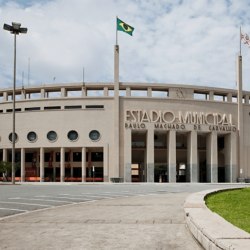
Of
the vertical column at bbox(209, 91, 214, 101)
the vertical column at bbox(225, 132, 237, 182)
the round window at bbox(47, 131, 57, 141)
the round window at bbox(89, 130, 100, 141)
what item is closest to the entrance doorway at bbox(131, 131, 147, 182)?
the round window at bbox(89, 130, 100, 141)

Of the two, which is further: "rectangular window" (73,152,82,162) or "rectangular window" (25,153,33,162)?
"rectangular window" (25,153,33,162)

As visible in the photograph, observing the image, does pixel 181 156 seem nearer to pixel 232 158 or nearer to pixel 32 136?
pixel 232 158

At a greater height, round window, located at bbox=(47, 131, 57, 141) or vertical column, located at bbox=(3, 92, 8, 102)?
vertical column, located at bbox=(3, 92, 8, 102)

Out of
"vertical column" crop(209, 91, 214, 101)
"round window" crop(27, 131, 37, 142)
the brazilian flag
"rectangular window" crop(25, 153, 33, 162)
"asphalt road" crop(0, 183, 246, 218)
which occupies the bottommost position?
"asphalt road" crop(0, 183, 246, 218)

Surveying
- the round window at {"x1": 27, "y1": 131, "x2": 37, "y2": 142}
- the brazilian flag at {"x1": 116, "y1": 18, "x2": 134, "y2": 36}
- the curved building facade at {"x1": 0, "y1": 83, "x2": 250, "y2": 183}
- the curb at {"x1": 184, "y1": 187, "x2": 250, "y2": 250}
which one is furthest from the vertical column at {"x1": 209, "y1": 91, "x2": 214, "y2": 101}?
the curb at {"x1": 184, "y1": 187, "x2": 250, "y2": 250}

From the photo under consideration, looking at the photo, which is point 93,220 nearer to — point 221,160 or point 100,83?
point 100,83

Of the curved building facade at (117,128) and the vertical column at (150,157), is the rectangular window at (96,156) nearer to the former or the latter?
the curved building facade at (117,128)

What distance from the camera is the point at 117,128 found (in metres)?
58.2

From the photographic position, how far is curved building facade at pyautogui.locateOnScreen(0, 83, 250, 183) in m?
58.8

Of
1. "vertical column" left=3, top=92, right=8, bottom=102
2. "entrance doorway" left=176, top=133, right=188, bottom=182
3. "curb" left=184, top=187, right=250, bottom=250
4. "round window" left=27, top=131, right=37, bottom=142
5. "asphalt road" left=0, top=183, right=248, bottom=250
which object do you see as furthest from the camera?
"entrance doorway" left=176, top=133, right=188, bottom=182

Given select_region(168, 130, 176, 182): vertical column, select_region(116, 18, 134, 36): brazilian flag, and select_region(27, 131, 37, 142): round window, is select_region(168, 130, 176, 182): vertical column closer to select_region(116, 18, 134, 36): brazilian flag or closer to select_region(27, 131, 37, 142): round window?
select_region(116, 18, 134, 36): brazilian flag

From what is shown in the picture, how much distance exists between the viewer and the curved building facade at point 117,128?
58.8m

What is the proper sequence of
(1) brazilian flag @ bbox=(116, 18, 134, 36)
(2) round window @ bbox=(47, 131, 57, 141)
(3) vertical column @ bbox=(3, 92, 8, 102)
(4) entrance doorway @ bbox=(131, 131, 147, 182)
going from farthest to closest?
(4) entrance doorway @ bbox=(131, 131, 147, 182), (3) vertical column @ bbox=(3, 92, 8, 102), (2) round window @ bbox=(47, 131, 57, 141), (1) brazilian flag @ bbox=(116, 18, 134, 36)

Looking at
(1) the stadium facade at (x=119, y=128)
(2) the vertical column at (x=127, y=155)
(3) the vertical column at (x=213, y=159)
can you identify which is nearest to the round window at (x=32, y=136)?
(1) the stadium facade at (x=119, y=128)
